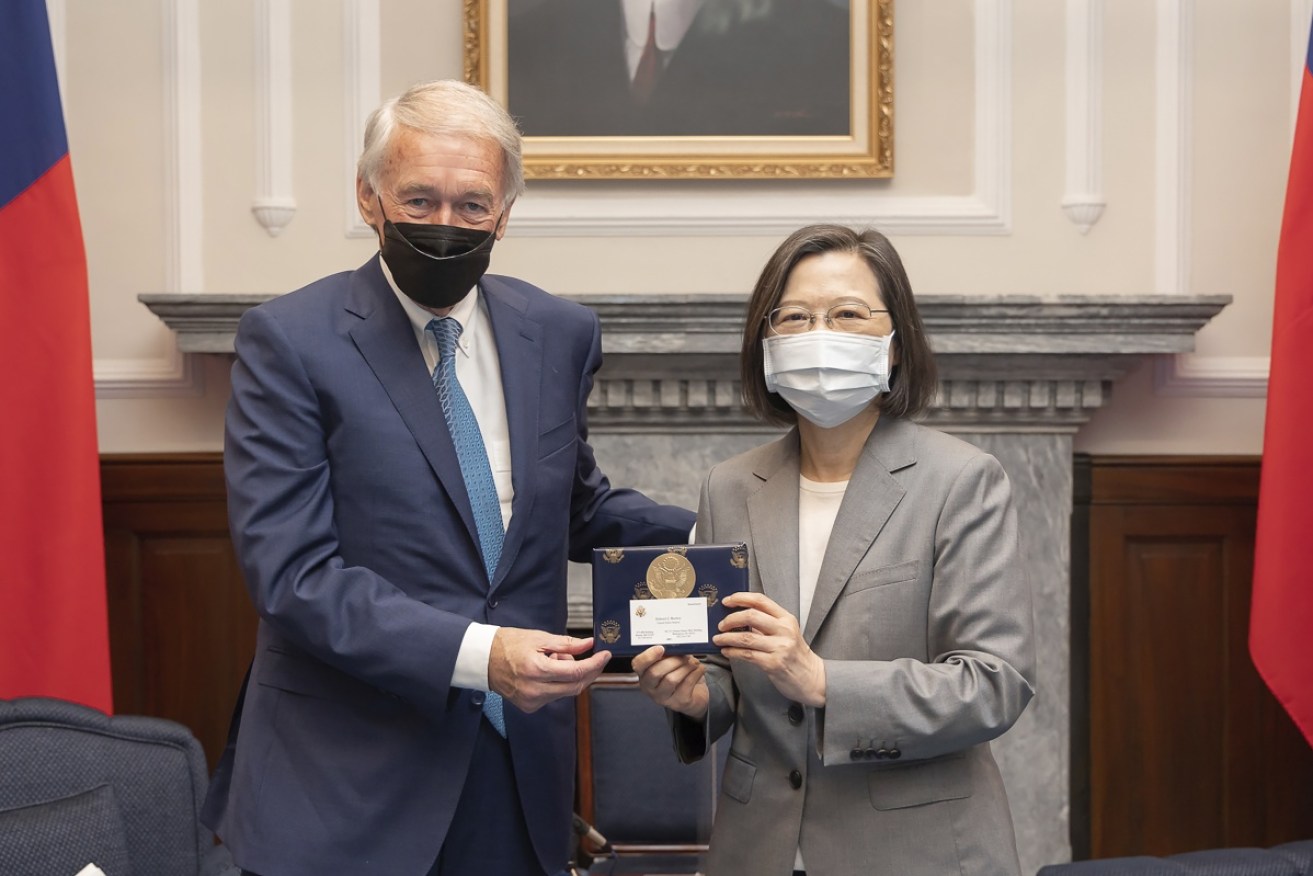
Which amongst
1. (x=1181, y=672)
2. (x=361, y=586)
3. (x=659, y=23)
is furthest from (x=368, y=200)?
(x=1181, y=672)

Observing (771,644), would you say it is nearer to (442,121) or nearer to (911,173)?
(442,121)

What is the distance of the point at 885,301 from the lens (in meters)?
1.91

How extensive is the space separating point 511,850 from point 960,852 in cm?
61

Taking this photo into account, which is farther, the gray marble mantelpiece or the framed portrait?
the framed portrait

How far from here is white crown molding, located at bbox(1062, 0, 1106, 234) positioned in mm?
3377

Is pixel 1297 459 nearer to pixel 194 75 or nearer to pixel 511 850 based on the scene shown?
pixel 511 850

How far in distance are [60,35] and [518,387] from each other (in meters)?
2.35

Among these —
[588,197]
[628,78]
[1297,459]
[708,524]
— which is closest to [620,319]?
[588,197]

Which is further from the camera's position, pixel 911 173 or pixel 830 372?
pixel 911 173

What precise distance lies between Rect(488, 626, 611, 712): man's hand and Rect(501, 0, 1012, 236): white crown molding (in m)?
1.92

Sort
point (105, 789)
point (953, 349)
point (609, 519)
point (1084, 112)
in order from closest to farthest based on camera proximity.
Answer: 1. point (609, 519)
2. point (105, 789)
3. point (953, 349)
4. point (1084, 112)

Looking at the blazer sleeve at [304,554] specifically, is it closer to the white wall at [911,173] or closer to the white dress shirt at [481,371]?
the white dress shirt at [481,371]

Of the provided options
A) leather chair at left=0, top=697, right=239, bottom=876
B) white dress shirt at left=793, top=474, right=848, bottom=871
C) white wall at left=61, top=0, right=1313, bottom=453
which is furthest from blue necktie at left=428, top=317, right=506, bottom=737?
white wall at left=61, top=0, right=1313, bottom=453

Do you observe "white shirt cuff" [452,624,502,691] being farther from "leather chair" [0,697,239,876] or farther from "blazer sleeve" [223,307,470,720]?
"leather chair" [0,697,239,876]
